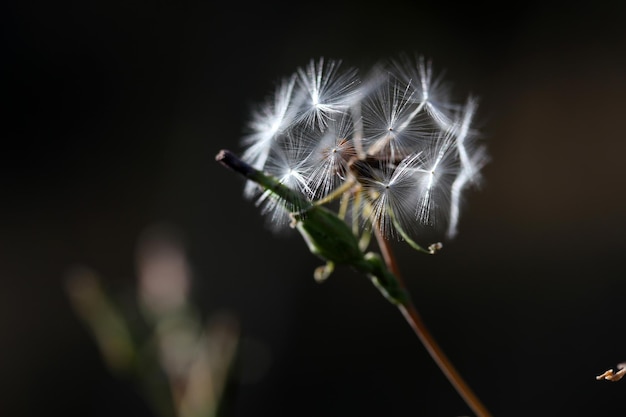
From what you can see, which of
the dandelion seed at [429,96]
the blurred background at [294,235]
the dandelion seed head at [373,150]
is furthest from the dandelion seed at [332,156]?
the blurred background at [294,235]

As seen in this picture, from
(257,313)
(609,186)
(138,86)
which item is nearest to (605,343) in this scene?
(609,186)

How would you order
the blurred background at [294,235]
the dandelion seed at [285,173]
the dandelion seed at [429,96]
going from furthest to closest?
the blurred background at [294,235] → the dandelion seed at [429,96] → the dandelion seed at [285,173]

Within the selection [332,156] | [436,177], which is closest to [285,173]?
[332,156]

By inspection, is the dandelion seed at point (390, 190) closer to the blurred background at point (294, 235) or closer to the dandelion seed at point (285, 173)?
the dandelion seed at point (285, 173)

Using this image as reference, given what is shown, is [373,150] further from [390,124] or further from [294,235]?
[294,235]

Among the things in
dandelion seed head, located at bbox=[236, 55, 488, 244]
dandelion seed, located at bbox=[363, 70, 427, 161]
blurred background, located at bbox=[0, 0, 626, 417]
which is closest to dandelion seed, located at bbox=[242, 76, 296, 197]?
dandelion seed head, located at bbox=[236, 55, 488, 244]

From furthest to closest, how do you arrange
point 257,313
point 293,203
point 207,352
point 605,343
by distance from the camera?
point 257,313
point 605,343
point 207,352
point 293,203

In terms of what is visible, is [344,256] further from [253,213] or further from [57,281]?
[57,281]

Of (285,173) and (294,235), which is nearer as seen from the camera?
(285,173)
